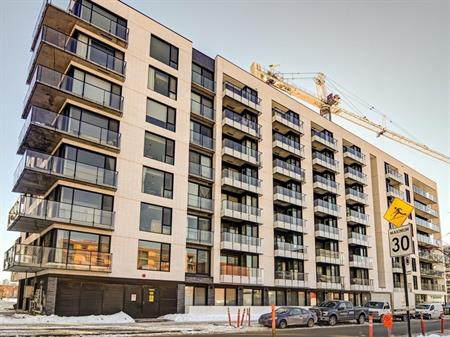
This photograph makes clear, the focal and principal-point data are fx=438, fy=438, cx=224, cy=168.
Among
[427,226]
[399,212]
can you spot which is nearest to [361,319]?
[399,212]

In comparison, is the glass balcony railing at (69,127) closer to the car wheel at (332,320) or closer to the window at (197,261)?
the window at (197,261)

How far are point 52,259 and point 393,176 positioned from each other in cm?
5303

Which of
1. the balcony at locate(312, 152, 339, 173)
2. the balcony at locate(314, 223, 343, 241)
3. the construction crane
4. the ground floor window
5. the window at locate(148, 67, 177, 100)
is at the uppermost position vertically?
the construction crane

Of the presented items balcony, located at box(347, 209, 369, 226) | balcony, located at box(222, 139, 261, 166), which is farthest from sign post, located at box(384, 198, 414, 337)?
balcony, located at box(347, 209, 369, 226)

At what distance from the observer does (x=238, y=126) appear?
42.9 metres

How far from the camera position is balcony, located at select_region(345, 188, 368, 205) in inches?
2221

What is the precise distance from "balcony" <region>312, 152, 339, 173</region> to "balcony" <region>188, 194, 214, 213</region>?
18.5 meters

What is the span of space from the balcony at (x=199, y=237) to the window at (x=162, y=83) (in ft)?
37.9

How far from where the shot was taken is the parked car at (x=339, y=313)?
31750 mm

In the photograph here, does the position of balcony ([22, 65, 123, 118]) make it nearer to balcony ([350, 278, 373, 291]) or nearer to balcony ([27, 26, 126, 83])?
balcony ([27, 26, 126, 83])

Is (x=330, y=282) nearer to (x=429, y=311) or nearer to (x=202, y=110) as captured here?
(x=429, y=311)

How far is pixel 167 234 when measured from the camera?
3462 centimetres

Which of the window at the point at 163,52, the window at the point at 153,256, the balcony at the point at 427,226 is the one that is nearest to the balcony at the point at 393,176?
the balcony at the point at 427,226

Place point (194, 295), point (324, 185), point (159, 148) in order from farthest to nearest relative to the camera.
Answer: point (324, 185)
point (194, 295)
point (159, 148)
